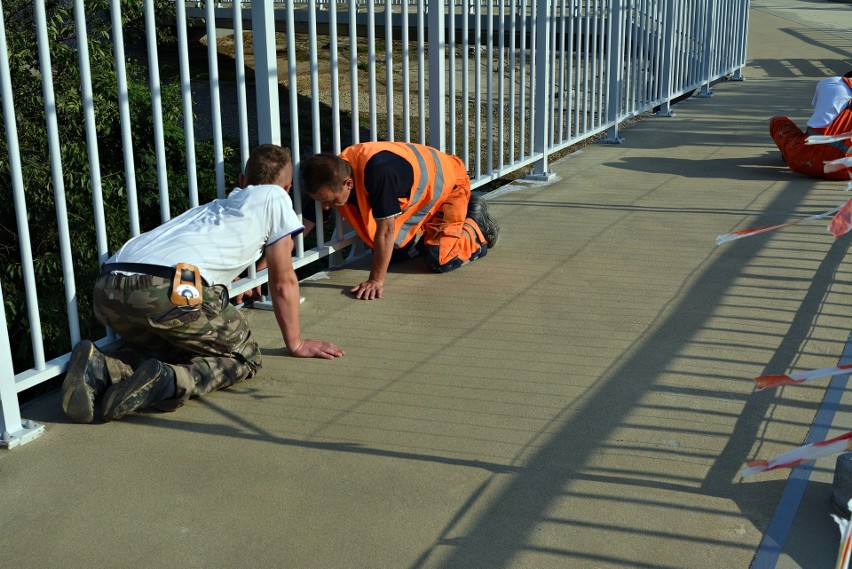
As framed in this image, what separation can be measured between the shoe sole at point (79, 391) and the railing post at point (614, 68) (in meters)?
6.73

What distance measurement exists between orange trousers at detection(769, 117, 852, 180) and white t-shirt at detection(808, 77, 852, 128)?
187mm

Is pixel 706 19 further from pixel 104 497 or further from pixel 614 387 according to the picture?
pixel 104 497

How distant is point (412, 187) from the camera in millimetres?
5117

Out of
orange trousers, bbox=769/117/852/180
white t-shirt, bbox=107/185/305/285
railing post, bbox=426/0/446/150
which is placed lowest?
orange trousers, bbox=769/117/852/180

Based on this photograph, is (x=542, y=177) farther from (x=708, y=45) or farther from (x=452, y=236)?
(x=708, y=45)

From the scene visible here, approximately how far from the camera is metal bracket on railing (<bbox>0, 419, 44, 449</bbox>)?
136 inches

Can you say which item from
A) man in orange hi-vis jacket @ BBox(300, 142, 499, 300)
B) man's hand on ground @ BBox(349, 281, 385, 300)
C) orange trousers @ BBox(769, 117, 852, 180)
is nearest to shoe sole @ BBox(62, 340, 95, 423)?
man in orange hi-vis jacket @ BBox(300, 142, 499, 300)

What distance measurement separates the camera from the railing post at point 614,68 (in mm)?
9094

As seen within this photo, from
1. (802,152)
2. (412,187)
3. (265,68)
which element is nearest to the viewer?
(265,68)

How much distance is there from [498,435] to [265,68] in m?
2.25

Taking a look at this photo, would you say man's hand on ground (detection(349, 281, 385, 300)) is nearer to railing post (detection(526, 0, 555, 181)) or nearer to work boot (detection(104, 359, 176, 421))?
work boot (detection(104, 359, 176, 421))

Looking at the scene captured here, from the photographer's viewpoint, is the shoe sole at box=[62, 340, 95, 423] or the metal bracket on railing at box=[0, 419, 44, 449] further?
the shoe sole at box=[62, 340, 95, 423]

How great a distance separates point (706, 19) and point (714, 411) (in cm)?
961

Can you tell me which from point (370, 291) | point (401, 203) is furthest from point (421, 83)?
point (370, 291)
